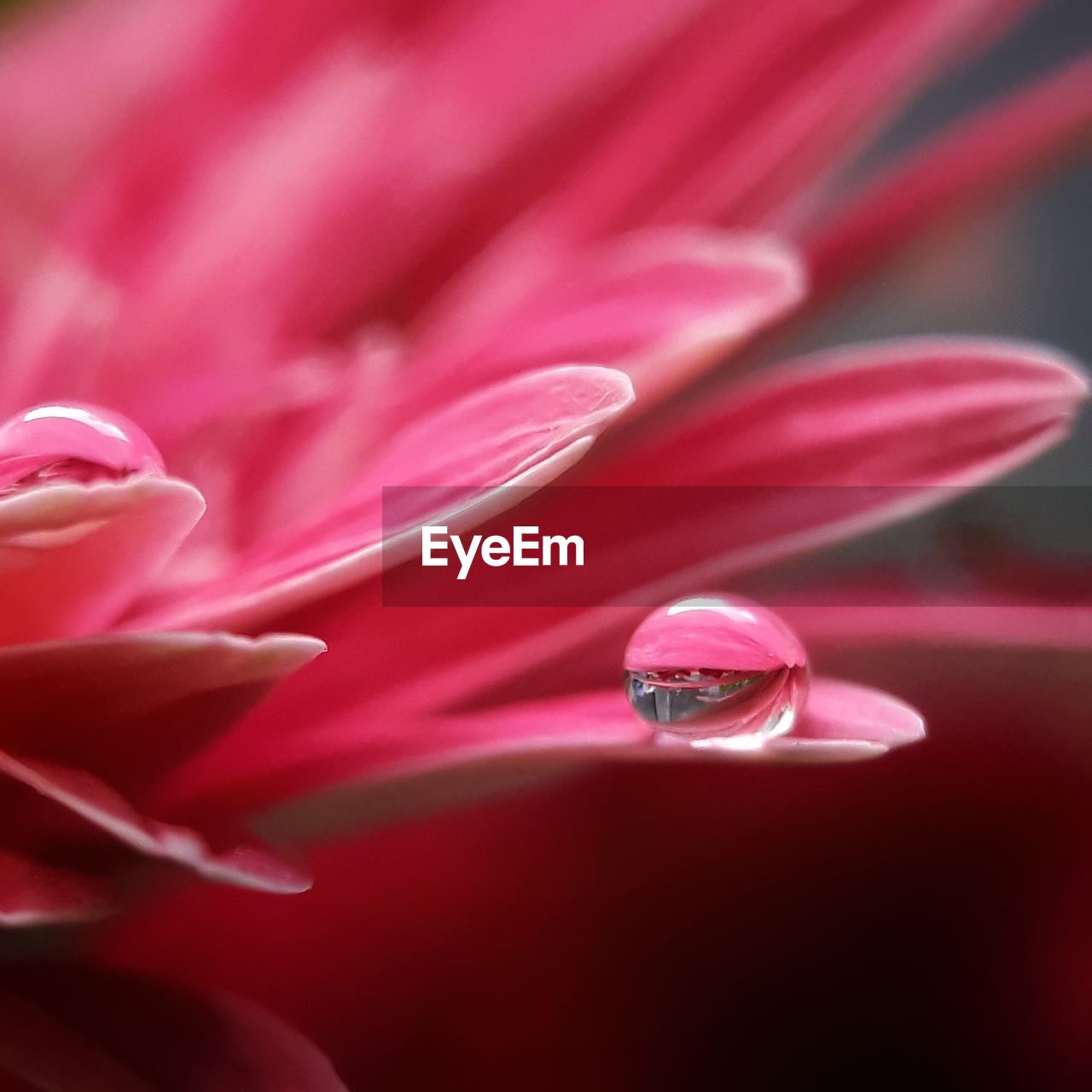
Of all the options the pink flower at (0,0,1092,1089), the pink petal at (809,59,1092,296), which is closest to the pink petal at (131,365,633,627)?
the pink flower at (0,0,1092,1089)

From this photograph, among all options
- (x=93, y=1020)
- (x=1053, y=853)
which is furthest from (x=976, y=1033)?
(x=93, y=1020)

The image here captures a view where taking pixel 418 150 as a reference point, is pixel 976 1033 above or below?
below

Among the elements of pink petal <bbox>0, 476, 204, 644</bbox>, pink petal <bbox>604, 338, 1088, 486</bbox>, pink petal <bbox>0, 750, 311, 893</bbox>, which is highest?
pink petal <bbox>604, 338, 1088, 486</bbox>

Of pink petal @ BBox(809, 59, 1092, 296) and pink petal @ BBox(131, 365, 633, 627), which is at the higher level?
pink petal @ BBox(809, 59, 1092, 296)

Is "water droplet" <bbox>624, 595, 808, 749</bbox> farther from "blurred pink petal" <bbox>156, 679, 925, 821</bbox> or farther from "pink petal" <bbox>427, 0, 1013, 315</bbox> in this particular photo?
"pink petal" <bbox>427, 0, 1013, 315</bbox>

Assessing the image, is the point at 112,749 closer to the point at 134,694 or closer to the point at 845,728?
the point at 134,694

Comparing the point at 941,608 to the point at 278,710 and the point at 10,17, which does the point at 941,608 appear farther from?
the point at 10,17

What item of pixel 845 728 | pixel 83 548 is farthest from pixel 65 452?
pixel 845 728
